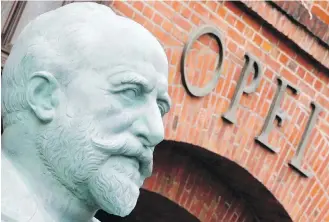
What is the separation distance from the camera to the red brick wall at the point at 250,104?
14.9 feet

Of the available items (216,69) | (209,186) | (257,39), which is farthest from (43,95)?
(209,186)

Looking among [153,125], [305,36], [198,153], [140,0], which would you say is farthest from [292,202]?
[153,125]

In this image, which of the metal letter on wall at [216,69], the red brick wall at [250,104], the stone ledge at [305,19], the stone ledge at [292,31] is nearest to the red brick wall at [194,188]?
the red brick wall at [250,104]

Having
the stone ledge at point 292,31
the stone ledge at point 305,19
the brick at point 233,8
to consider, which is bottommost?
the brick at point 233,8

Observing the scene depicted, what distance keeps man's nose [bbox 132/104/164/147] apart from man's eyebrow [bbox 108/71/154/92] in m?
0.06

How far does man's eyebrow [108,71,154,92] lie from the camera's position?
156 centimetres

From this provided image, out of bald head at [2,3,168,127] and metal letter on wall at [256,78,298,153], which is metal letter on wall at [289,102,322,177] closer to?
metal letter on wall at [256,78,298,153]

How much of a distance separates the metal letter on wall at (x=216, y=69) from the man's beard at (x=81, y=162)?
119 inches

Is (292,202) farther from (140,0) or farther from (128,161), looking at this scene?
(128,161)

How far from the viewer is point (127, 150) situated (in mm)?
1560

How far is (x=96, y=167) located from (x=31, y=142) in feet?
0.46

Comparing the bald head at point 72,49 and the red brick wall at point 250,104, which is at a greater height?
the red brick wall at point 250,104

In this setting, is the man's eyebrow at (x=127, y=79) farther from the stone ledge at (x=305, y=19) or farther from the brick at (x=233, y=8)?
the stone ledge at (x=305, y=19)

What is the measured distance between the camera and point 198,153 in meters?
5.12
